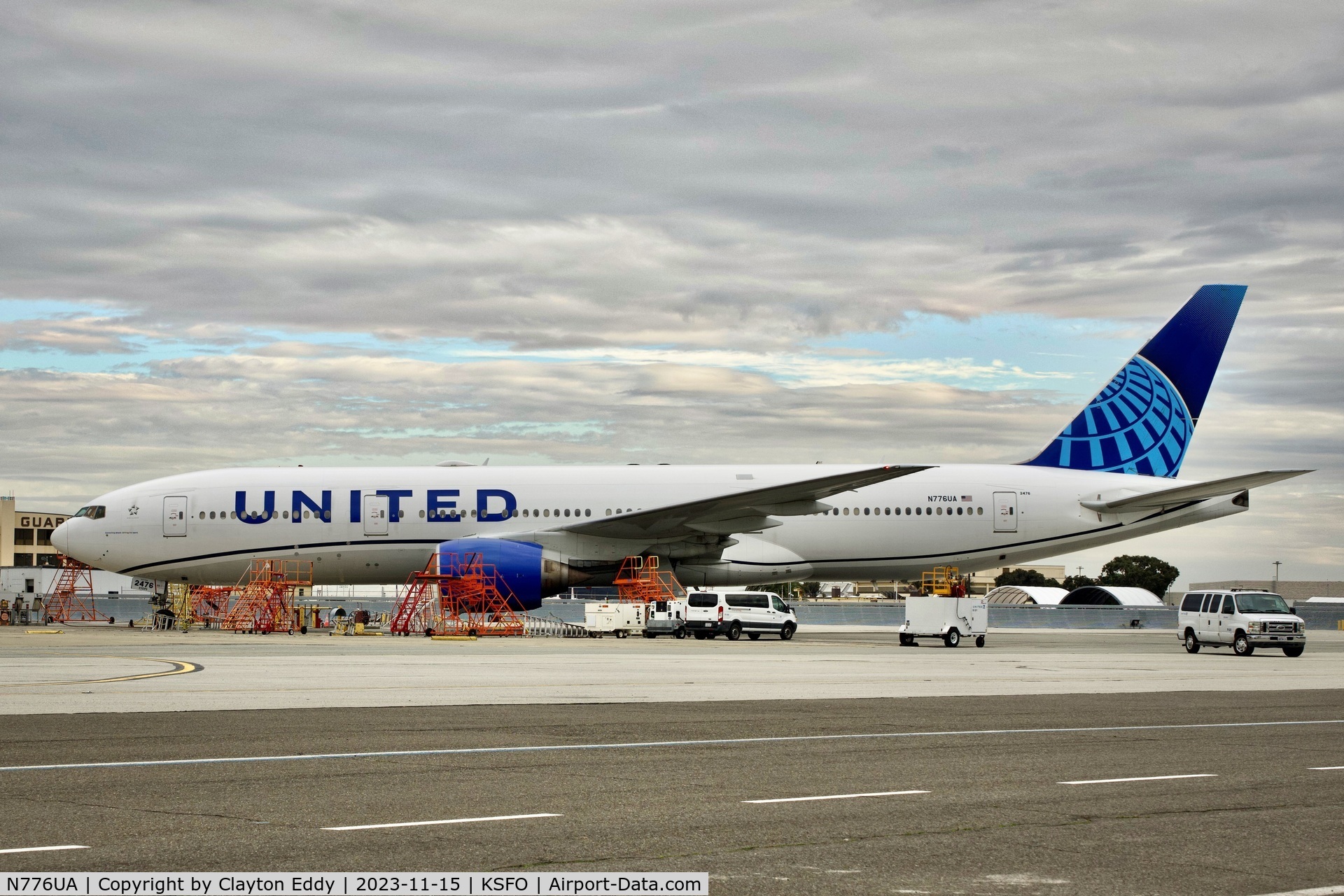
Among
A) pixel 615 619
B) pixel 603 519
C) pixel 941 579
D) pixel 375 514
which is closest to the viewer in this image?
pixel 603 519

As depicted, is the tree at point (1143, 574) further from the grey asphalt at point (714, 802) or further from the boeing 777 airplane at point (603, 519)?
the grey asphalt at point (714, 802)

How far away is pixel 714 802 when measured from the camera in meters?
8.35

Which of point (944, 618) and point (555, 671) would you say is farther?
point (944, 618)

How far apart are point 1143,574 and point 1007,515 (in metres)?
104

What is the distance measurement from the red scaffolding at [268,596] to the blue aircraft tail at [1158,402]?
900 inches

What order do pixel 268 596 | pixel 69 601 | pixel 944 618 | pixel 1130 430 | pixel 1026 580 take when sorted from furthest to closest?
pixel 1026 580, pixel 69 601, pixel 1130 430, pixel 268 596, pixel 944 618

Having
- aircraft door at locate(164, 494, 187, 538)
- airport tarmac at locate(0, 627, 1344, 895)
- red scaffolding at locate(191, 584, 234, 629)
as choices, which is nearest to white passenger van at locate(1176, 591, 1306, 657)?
airport tarmac at locate(0, 627, 1344, 895)

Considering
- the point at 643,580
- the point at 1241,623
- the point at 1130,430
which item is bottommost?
the point at 1241,623

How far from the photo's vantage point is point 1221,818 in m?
7.90

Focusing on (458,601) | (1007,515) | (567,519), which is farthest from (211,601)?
(1007,515)

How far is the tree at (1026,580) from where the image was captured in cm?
15388

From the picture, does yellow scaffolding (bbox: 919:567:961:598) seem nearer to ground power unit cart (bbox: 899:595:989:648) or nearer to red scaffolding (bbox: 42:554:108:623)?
ground power unit cart (bbox: 899:595:989:648)

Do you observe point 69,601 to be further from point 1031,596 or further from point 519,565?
point 1031,596

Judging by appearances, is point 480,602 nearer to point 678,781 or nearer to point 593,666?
point 593,666
